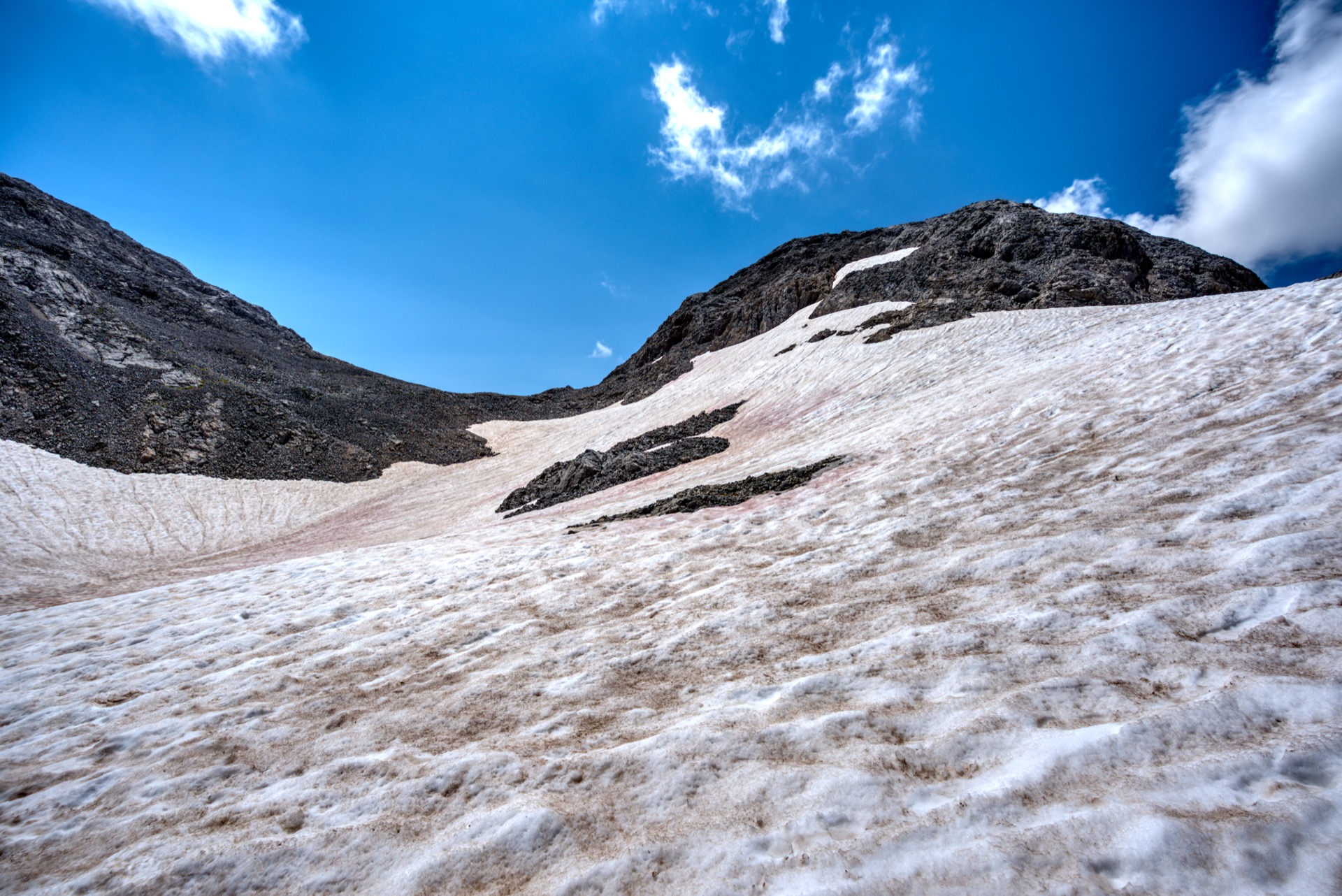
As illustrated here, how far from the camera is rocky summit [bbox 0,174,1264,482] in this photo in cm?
2553

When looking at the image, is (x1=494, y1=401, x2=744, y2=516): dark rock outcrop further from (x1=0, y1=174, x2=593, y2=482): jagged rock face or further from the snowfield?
(x1=0, y1=174, x2=593, y2=482): jagged rock face

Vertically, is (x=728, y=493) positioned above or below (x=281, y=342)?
below

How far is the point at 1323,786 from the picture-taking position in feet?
7.19

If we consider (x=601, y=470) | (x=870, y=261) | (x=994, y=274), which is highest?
(x=870, y=261)

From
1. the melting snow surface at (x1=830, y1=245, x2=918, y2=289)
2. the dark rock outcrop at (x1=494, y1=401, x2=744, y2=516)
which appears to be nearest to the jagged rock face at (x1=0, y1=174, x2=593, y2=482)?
the dark rock outcrop at (x1=494, y1=401, x2=744, y2=516)

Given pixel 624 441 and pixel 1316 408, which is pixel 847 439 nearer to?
pixel 1316 408

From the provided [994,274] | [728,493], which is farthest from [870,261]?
[728,493]

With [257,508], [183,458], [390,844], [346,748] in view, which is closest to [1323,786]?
[390,844]

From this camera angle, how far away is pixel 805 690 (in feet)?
12.5

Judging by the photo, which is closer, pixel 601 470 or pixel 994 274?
pixel 601 470

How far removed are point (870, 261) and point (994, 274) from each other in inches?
487

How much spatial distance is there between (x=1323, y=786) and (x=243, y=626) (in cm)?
940

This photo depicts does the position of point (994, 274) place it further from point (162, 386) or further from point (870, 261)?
point (162, 386)

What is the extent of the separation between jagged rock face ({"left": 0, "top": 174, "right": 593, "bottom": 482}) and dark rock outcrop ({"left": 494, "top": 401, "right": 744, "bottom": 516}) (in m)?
14.7
